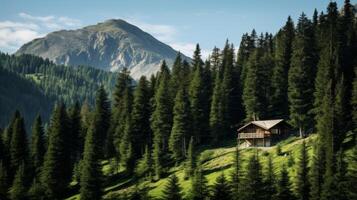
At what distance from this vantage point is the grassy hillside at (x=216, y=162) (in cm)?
7688

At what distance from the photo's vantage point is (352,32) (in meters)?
98.6

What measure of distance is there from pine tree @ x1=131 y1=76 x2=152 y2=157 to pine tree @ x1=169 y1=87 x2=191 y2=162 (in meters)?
7.87

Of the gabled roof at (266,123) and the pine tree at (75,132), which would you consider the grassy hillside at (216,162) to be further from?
the pine tree at (75,132)

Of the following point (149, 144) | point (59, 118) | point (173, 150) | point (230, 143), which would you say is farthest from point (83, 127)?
point (230, 143)

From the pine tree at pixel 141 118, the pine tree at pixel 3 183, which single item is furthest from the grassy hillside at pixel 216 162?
the pine tree at pixel 3 183

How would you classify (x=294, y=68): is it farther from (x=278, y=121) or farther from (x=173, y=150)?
(x=173, y=150)

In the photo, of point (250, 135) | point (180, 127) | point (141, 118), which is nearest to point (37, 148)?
point (141, 118)

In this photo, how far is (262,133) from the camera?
9031 centimetres

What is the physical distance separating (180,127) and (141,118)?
11253mm

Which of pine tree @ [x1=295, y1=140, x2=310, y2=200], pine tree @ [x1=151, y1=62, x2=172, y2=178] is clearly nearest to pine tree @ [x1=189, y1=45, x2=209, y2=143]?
pine tree @ [x1=151, y1=62, x2=172, y2=178]

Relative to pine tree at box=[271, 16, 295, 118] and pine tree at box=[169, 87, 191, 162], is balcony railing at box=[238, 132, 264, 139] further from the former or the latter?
pine tree at box=[271, 16, 295, 118]

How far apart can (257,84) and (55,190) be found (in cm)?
4193

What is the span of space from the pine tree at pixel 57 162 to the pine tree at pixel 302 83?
137 feet

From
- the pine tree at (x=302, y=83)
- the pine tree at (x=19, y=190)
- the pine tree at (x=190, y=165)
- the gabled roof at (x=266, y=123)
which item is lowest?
the pine tree at (x=19, y=190)
